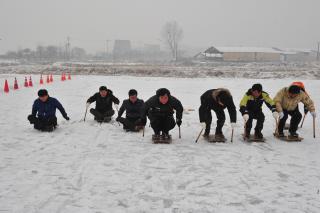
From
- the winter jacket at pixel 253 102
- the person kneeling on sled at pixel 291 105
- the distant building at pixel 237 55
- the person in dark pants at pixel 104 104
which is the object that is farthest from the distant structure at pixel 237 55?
the winter jacket at pixel 253 102

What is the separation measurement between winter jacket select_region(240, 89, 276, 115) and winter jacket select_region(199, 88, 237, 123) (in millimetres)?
321

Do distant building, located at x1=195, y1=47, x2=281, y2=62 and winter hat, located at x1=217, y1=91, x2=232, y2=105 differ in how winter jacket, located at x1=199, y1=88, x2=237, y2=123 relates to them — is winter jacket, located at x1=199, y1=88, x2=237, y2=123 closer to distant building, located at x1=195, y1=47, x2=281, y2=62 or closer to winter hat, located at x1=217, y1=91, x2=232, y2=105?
winter hat, located at x1=217, y1=91, x2=232, y2=105

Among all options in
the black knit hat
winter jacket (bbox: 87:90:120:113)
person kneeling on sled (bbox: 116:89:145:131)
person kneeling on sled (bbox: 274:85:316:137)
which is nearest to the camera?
the black knit hat

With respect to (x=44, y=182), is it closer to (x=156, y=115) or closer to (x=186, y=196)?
(x=186, y=196)

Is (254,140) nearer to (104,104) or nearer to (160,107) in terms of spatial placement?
(160,107)

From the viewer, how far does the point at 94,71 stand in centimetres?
4041

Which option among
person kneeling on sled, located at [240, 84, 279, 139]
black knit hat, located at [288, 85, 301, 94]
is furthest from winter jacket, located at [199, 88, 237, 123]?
black knit hat, located at [288, 85, 301, 94]

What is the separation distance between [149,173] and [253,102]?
11.4 feet

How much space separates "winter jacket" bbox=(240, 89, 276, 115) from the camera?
25.3ft

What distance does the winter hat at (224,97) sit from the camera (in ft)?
24.4

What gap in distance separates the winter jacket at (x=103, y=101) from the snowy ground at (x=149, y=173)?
1.24 meters

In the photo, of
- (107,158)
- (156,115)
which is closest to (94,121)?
(156,115)

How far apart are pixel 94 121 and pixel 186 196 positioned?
232 inches

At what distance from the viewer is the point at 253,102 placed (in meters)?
7.81
